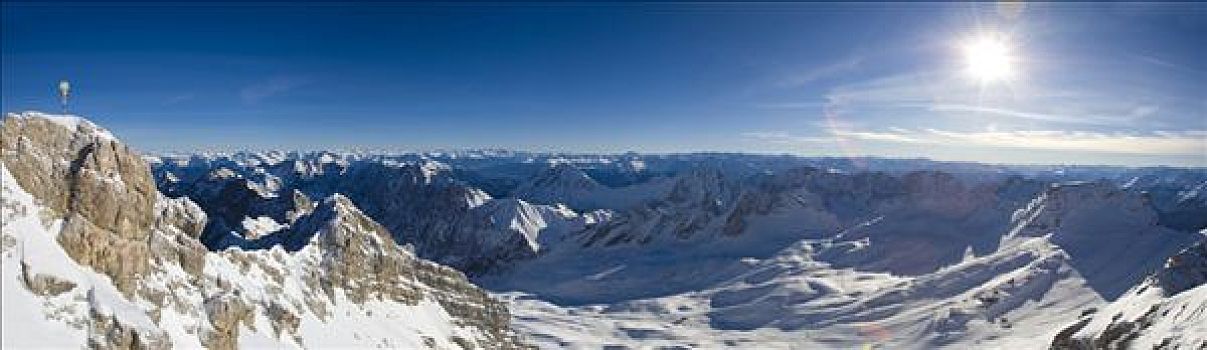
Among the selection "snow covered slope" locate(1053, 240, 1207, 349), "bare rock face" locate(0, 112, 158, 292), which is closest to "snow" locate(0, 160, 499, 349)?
"bare rock face" locate(0, 112, 158, 292)

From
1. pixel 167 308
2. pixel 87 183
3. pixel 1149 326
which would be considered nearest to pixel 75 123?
pixel 87 183

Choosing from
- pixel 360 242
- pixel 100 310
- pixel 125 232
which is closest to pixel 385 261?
pixel 360 242

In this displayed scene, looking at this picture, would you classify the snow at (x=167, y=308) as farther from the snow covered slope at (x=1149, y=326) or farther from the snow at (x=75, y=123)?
the snow covered slope at (x=1149, y=326)

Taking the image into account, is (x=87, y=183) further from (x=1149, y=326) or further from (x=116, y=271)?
(x=1149, y=326)

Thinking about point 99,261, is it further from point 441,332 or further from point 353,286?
point 441,332

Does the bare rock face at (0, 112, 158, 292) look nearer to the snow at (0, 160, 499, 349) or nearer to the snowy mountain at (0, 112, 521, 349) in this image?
the snowy mountain at (0, 112, 521, 349)

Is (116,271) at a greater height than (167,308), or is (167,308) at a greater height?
(116,271)

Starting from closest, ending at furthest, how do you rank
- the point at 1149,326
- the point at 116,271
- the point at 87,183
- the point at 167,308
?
1. the point at 87,183
2. the point at 116,271
3. the point at 167,308
4. the point at 1149,326
